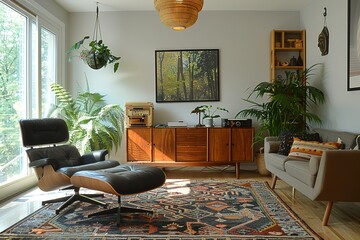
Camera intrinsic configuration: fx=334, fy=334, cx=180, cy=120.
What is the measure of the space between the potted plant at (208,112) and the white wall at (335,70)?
1410 millimetres

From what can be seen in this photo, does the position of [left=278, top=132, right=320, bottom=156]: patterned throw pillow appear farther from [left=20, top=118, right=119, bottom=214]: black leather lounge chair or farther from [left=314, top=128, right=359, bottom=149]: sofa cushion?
[left=20, top=118, right=119, bottom=214]: black leather lounge chair

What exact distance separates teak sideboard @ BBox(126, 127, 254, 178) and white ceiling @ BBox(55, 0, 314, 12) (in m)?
1.80

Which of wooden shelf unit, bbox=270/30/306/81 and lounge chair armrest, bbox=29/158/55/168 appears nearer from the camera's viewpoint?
lounge chair armrest, bbox=29/158/55/168

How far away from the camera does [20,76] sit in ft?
13.1

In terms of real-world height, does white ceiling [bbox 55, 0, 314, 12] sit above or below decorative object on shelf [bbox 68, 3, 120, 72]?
above

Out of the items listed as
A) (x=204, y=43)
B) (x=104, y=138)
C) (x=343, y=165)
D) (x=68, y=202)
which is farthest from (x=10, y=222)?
(x=204, y=43)

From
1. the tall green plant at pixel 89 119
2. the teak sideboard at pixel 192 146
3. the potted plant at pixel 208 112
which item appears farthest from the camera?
the potted plant at pixel 208 112

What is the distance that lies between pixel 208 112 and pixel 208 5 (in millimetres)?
Answer: 1584

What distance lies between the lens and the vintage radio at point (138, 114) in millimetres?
4711

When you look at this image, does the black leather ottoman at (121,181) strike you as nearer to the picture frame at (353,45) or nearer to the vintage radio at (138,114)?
the vintage radio at (138,114)

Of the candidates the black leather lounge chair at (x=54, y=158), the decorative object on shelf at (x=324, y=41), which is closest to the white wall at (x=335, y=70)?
the decorative object on shelf at (x=324, y=41)

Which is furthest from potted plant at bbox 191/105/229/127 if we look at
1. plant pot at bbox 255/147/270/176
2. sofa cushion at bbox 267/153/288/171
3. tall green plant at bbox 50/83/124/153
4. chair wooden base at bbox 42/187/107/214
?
chair wooden base at bbox 42/187/107/214

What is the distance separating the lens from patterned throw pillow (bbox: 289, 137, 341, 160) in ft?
10.9

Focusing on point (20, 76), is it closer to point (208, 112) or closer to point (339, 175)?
point (208, 112)
